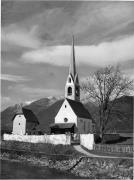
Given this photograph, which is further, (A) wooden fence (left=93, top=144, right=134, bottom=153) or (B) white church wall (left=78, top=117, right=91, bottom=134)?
(B) white church wall (left=78, top=117, right=91, bottom=134)

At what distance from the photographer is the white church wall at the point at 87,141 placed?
35.6 metres

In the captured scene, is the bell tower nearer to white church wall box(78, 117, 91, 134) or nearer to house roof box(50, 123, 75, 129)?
white church wall box(78, 117, 91, 134)

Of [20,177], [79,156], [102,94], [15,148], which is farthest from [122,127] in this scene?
[20,177]

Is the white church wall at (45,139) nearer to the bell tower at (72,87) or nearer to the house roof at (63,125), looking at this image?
the house roof at (63,125)

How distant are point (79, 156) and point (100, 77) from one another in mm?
12854

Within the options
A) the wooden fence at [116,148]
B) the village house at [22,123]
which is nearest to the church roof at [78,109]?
the village house at [22,123]

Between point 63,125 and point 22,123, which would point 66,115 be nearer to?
point 63,125

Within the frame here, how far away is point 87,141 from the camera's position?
36375 millimetres

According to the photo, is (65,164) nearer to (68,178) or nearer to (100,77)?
(68,178)

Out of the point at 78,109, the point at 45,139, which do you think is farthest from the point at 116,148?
the point at 78,109

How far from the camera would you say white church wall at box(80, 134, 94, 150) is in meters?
35.6

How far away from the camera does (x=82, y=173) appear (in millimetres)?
25781

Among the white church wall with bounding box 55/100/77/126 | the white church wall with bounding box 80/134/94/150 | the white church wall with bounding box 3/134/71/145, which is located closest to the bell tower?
the white church wall with bounding box 55/100/77/126

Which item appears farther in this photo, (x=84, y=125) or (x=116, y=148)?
(x=84, y=125)
